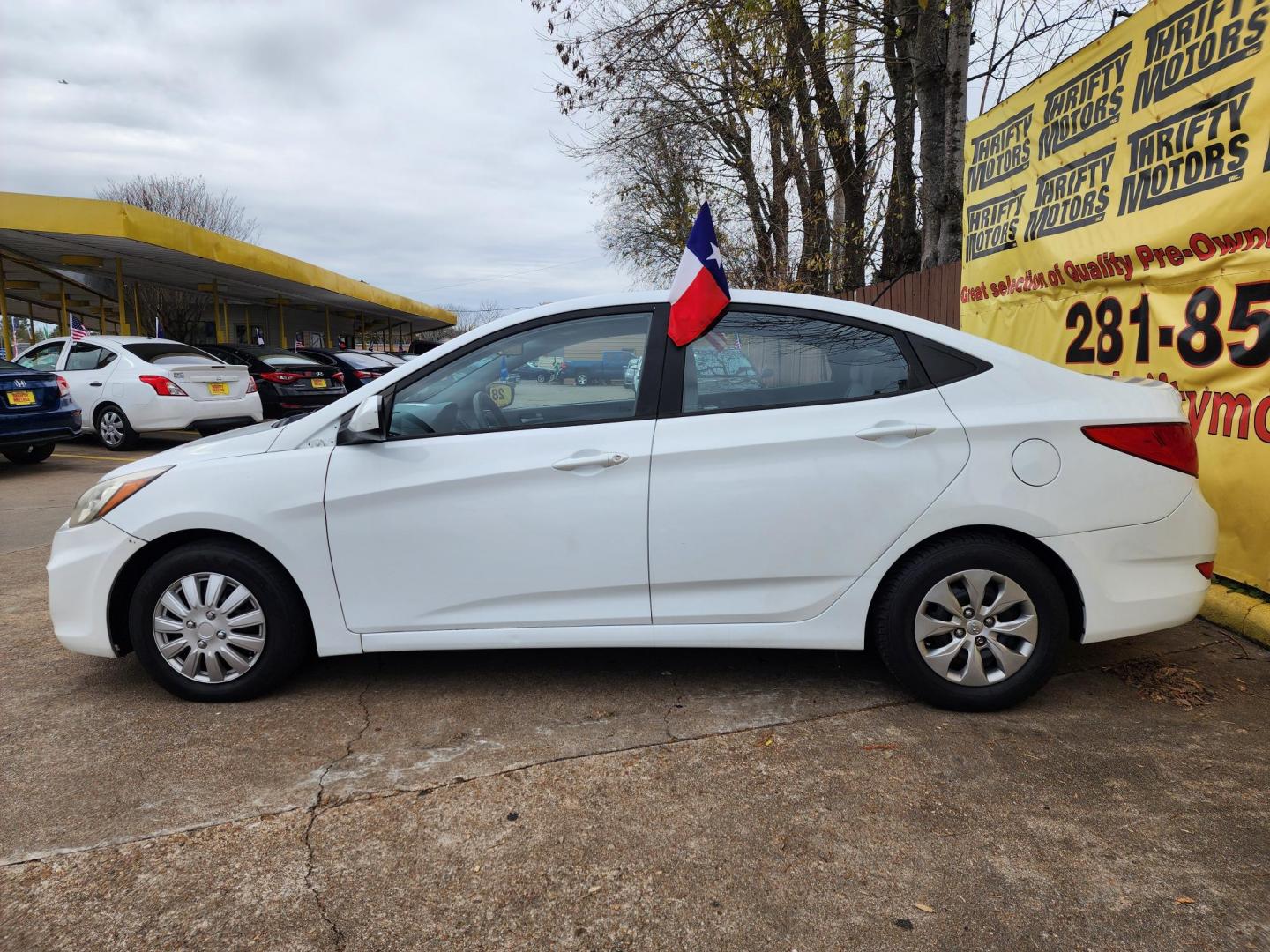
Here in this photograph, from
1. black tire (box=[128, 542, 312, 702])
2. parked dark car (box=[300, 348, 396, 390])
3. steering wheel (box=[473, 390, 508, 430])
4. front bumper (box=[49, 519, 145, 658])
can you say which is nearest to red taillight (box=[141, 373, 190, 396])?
parked dark car (box=[300, 348, 396, 390])

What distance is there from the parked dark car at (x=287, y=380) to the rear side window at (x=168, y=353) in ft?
6.34

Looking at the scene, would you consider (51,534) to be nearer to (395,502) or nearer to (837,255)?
(395,502)

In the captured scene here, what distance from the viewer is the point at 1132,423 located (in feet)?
9.90

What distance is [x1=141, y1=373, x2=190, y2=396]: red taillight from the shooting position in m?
10.6

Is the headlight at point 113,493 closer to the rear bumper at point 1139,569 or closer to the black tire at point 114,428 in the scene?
the rear bumper at point 1139,569

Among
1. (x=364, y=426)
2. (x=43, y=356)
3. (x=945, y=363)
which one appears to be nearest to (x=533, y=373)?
(x=364, y=426)

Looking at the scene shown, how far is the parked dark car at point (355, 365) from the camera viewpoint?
16.3 meters

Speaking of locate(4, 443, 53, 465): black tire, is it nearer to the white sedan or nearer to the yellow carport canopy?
the yellow carport canopy

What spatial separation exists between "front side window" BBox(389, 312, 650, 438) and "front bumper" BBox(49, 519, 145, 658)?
3.87 ft

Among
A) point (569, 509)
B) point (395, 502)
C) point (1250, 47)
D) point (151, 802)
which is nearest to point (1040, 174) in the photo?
point (1250, 47)

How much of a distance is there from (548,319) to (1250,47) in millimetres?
3410

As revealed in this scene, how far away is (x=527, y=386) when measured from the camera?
330 centimetres

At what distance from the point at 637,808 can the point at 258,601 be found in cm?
169

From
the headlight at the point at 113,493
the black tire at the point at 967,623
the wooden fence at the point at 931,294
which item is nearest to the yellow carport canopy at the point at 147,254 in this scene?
the wooden fence at the point at 931,294
